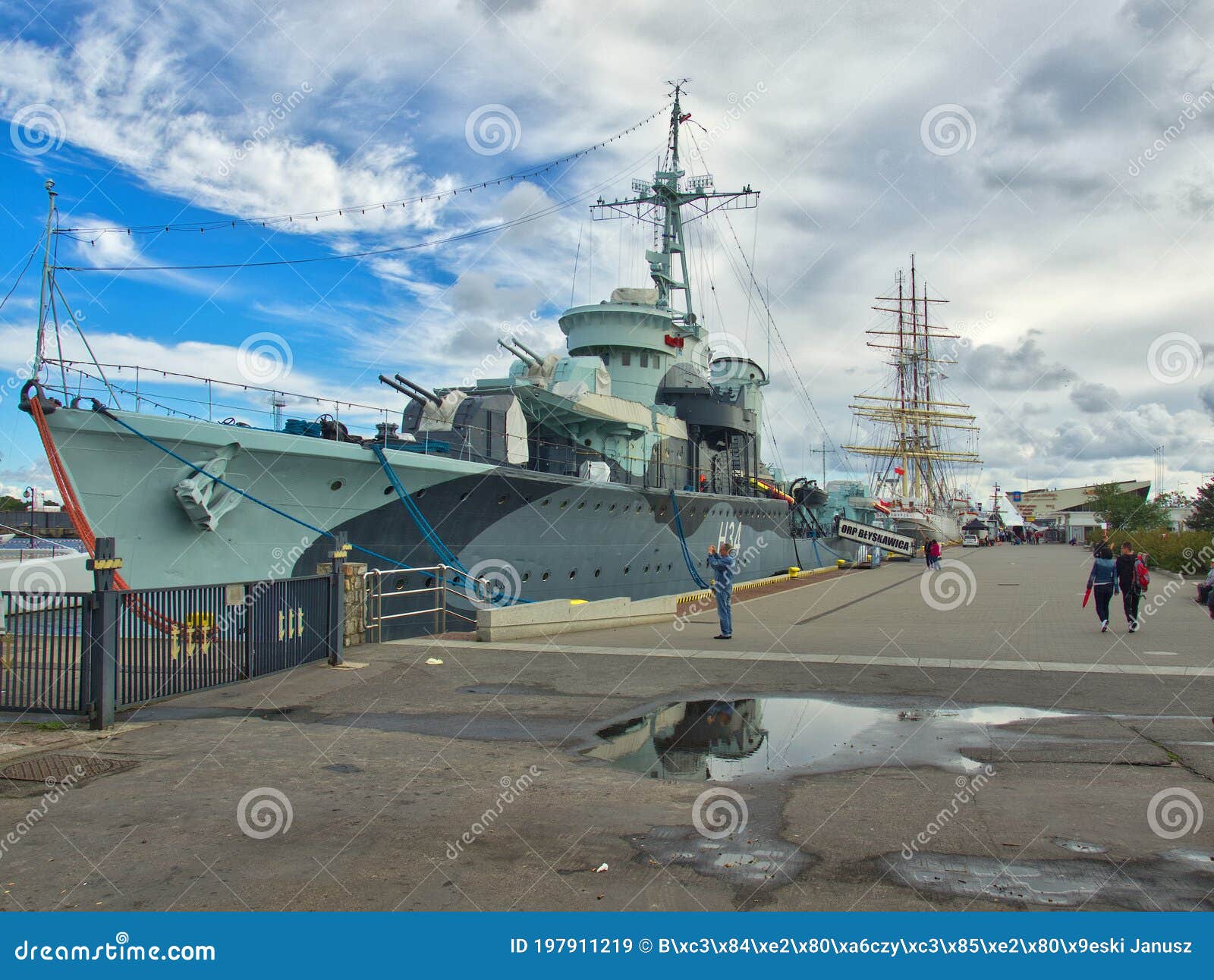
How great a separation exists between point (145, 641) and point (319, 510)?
5631mm

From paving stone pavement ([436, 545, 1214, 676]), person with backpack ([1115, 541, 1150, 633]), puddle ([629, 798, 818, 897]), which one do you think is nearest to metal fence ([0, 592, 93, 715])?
paving stone pavement ([436, 545, 1214, 676])

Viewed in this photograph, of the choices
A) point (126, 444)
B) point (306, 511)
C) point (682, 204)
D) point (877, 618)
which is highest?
point (682, 204)

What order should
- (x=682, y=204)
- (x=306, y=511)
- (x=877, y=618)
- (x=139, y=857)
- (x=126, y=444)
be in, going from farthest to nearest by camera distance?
(x=682, y=204), (x=877, y=618), (x=306, y=511), (x=126, y=444), (x=139, y=857)

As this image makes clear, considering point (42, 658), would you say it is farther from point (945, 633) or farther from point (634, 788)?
point (945, 633)

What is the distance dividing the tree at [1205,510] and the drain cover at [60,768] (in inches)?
1589

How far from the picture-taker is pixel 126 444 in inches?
435

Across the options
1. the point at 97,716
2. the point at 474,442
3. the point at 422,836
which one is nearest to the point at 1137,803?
the point at 422,836

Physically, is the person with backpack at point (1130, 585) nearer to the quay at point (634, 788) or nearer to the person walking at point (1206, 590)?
the quay at point (634, 788)

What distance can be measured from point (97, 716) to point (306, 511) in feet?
20.7

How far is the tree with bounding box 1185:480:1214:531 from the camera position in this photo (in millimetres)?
36719

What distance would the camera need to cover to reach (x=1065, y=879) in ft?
11.6

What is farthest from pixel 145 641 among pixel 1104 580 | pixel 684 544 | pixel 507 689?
pixel 684 544

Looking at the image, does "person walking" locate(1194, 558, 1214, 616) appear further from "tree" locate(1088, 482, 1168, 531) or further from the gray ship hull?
"tree" locate(1088, 482, 1168, 531)

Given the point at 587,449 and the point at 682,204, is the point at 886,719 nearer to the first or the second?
the point at 587,449
